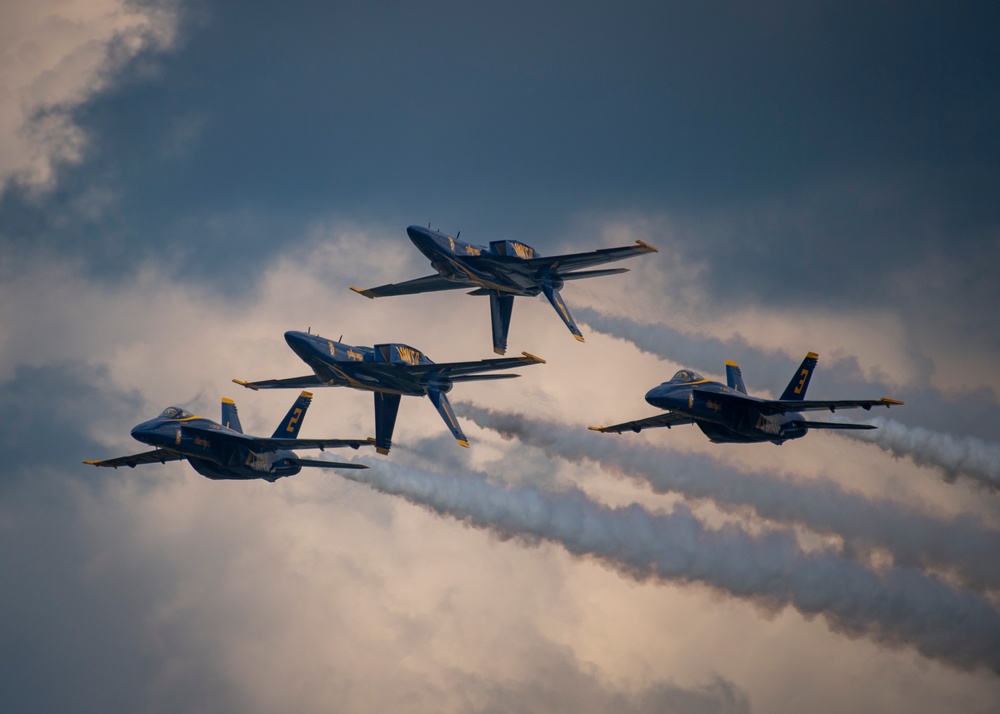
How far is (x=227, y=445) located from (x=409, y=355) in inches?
608

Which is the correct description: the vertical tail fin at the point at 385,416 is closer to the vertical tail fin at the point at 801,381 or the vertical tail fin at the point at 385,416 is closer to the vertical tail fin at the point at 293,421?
the vertical tail fin at the point at 293,421

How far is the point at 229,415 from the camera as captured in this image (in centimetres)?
11006

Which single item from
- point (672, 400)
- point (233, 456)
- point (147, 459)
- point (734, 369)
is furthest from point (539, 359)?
point (147, 459)

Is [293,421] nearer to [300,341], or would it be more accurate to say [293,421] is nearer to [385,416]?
[385,416]

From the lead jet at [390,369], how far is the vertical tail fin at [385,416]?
2902 mm

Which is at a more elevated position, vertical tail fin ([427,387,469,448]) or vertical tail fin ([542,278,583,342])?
vertical tail fin ([542,278,583,342])

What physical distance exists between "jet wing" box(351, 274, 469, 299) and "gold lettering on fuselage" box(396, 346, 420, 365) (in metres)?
9.56

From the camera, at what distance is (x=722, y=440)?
100m

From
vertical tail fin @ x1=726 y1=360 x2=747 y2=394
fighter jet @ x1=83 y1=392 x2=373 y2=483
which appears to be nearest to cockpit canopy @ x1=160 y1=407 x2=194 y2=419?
fighter jet @ x1=83 y1=392 x2=373 y2=483

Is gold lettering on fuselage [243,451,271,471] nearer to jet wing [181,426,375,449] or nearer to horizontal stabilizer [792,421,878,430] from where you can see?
jet wing [181,426,375,449]

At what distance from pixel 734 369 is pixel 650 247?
1172 cm

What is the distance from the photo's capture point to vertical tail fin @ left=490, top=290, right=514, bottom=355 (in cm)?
11669

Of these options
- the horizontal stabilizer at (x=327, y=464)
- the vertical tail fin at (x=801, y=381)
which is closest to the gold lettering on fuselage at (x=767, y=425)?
the vertical tail fin at (x=801, y=381)

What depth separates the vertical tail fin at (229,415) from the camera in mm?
109562
